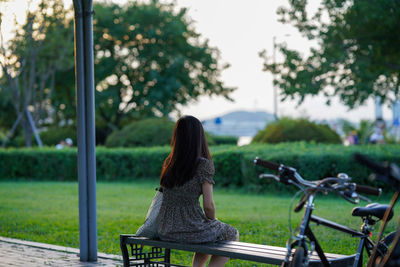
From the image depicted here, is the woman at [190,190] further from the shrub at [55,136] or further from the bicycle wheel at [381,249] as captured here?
the shrub at [55,136]

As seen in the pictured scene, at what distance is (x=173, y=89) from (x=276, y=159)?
23544 mm

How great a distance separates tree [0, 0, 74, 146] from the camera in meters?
26.5

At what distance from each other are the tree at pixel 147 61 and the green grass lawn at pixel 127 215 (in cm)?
2105

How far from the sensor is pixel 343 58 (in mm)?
18859

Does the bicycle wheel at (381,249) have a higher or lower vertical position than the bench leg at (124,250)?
higher

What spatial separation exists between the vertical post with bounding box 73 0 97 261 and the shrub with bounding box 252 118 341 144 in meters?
15.1

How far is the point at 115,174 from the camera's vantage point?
20156 millimetres

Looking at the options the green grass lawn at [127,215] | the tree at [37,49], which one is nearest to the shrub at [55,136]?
the tree at [37,49]

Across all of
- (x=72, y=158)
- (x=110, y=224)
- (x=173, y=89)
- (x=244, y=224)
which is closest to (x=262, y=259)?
(x=244, y=224)

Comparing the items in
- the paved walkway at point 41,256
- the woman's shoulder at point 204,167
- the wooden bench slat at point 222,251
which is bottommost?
the paved walkway at point 41,256

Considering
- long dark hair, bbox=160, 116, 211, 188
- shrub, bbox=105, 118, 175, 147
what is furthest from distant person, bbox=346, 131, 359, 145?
long dark hair, bbox=160, 116, 211, 188

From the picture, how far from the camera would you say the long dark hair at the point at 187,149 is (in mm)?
5074

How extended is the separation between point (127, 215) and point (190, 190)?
20.6 feet

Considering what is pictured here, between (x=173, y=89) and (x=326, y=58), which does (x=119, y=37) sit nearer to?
(x=173, y=89)
